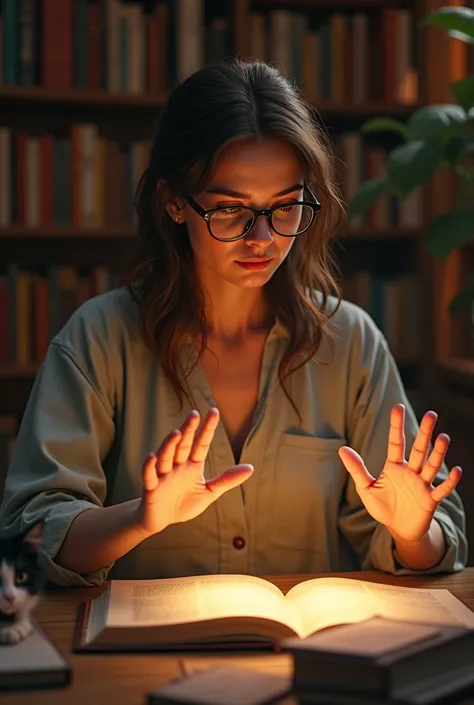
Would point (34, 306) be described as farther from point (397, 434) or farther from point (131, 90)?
point (397, 434)

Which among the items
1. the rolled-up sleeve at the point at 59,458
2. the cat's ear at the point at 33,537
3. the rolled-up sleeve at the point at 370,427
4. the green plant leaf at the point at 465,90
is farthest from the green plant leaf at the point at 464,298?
the cat's ear at the point at 33,537

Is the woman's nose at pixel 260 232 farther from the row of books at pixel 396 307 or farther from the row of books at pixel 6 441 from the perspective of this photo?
the row of books at pixel 396 307

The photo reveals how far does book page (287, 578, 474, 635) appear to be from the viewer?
113 centimetres

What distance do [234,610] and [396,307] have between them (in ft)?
7.55

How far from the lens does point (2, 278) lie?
10.0ft

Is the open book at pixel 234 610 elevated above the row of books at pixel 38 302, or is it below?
below

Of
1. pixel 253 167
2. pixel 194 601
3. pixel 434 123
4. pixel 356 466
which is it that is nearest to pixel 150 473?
pixel 194 601

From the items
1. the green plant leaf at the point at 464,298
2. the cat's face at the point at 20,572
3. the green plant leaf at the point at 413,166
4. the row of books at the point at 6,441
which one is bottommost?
the row of books at the point at 6,441

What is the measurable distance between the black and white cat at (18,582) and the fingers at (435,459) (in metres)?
0.50

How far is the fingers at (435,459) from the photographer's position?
4.14ft

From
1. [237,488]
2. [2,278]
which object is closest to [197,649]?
[237,488]

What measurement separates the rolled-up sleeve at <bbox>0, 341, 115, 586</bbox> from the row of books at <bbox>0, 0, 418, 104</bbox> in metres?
1.54

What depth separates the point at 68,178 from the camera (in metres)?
3.04

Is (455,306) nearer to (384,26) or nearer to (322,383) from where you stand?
(322,383)
